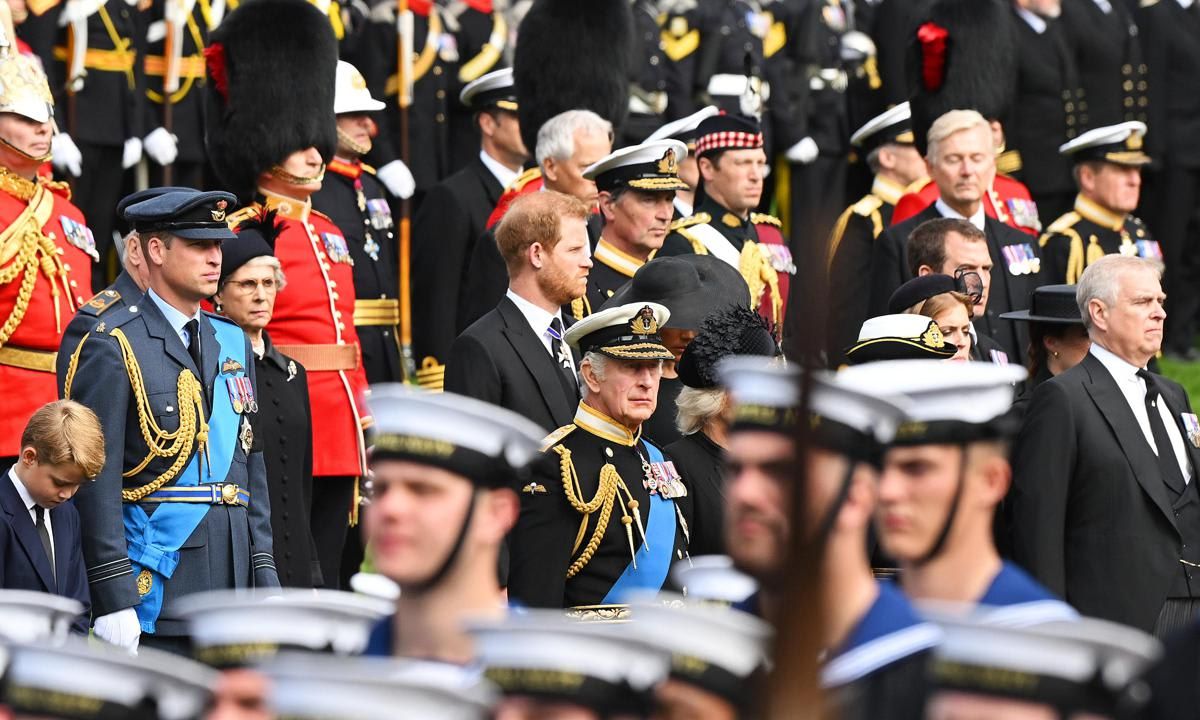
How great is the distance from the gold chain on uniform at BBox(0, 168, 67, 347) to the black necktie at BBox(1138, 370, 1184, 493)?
3.62 m

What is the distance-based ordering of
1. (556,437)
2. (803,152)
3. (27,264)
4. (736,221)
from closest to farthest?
(556,437) < (27,264) < (736,221) < (803,152)

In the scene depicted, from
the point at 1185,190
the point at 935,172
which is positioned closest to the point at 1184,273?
the point at 1185,190

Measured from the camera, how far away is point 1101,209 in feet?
36.8

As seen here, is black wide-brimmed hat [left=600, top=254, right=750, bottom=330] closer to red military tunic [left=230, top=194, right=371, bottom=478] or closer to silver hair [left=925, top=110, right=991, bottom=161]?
red military tunic [left=230, top=194, right=371, bottom=478]

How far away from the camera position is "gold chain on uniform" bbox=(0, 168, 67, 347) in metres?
8.16

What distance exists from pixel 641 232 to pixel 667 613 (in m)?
5.34

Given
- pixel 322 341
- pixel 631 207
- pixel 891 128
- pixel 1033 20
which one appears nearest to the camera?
pixel 322 341

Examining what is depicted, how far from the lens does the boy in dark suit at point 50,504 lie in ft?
22.8

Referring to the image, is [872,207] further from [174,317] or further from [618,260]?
[174,317]

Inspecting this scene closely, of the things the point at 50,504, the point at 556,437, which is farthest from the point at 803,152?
the point at 50,504

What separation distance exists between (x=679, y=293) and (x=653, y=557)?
4.71 feet

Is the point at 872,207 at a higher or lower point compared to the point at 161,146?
lower

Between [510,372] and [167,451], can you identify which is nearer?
[167,451]

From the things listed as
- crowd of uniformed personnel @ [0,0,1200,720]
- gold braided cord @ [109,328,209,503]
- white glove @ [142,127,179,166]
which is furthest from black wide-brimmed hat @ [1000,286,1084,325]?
white glove @ [142,127,179,166]
